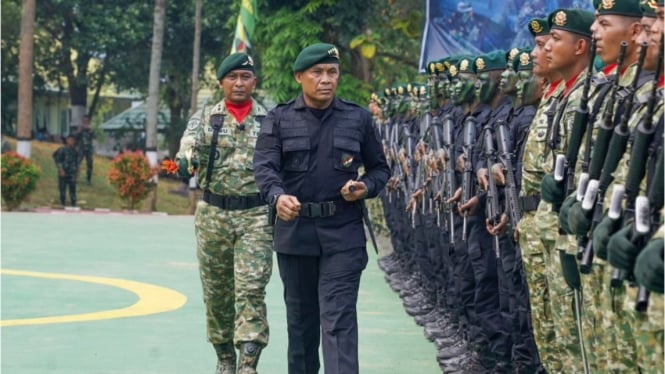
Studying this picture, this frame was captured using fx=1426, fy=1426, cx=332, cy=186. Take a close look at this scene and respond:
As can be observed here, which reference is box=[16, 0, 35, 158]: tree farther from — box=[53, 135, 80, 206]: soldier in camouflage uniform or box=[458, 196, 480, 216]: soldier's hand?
box=[458, 196, 480, 216]: soldier's hand

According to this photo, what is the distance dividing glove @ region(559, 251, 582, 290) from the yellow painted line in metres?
6.12

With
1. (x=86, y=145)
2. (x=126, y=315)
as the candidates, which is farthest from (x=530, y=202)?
(x=86, y=145)

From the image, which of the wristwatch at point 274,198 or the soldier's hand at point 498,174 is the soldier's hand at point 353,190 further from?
the soldier's hand at point 498,174

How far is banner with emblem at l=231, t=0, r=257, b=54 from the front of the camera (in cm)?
1991

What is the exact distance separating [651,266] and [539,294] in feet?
9.18

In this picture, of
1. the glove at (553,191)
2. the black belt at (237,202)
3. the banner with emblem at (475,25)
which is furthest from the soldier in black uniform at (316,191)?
the banner with emblem at (475,25)

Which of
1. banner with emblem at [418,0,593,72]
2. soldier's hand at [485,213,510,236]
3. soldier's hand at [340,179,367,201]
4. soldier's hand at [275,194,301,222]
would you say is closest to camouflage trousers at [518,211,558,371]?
soldier's hand at [340,179,367,201]

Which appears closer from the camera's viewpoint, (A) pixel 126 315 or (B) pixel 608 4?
(B) pixel 608 4

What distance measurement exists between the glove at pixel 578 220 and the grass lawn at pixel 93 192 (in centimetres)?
2546

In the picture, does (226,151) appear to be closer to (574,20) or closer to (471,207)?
(471,207)

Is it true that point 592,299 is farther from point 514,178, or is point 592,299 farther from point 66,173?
point 66,173

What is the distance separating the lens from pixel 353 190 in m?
7.39

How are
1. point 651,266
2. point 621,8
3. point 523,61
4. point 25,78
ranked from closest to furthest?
point 651,266, point 621,8, point 523,61, point 25,78

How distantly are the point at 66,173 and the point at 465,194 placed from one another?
77.4 ft
